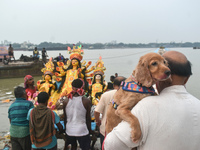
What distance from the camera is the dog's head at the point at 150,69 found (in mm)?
1599

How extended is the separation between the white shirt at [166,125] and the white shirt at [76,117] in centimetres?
238

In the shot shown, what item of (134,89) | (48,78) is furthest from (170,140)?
(48,78)

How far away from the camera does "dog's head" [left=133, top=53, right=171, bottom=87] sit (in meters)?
1.60

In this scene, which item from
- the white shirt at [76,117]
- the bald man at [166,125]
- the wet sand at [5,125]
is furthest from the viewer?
the wet sand at [5,125]

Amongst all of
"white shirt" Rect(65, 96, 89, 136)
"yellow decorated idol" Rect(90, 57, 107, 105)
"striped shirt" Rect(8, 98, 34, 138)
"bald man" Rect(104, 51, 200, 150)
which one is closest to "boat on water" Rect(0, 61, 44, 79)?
"yellow decorated idol" Rect(90, 57, 107, 105)

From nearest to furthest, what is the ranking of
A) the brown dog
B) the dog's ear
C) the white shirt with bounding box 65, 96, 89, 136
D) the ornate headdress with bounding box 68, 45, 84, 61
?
1. the brown dog
2. the dog's ear
3. the white shirt with bounding box 65, 96, 89, 136
4. the ornate headdress with bounding box 68, 45, 84, 61

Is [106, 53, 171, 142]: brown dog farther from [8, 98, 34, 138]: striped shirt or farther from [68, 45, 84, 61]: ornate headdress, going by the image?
[68, 45, 84, 61]: ornate headdress

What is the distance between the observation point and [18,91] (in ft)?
12.0

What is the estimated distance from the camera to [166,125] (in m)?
1.39

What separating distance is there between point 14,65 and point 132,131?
75.4ft

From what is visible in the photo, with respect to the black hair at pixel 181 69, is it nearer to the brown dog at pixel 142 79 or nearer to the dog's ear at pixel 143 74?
the brown dog at pixel 142 79

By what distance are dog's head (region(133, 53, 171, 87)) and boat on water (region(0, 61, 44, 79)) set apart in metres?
22.5

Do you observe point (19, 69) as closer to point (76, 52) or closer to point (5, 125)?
point (5, 125)

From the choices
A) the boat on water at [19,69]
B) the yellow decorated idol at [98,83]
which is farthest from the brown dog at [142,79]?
the boat on water at [19,69]
